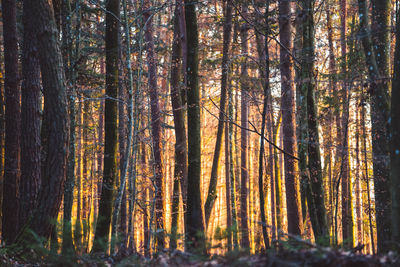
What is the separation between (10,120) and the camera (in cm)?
1149

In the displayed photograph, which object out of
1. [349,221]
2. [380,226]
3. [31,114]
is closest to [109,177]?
[31,114]

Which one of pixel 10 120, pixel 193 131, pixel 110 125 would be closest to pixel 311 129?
pixel 193 131

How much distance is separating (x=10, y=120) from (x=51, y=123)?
202 inches

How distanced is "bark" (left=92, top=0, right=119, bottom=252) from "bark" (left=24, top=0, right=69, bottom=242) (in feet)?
9.76

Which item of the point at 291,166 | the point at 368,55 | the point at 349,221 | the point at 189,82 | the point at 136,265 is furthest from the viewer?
the point at 349,221

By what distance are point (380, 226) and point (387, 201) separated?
68cm

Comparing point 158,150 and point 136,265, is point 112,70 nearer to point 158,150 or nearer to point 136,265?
point 158,150

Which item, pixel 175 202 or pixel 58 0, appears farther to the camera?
pixel 175 202

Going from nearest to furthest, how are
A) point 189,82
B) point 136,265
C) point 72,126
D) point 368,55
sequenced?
point 136,265, point 368,55, point 189,82, point 72,126

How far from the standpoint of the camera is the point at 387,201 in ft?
30.7

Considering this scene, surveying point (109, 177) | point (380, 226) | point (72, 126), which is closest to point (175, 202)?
point (109, 177)

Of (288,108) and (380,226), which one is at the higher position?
(288,108)

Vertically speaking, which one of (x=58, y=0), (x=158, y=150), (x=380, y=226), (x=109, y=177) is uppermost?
(x=58, y=0)

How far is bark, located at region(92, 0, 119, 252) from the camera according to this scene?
10.5 m
